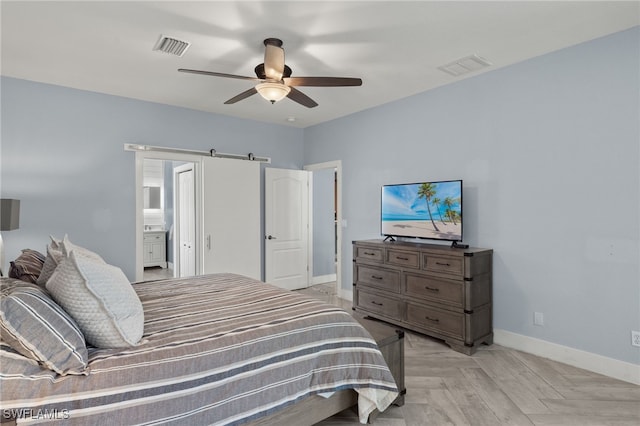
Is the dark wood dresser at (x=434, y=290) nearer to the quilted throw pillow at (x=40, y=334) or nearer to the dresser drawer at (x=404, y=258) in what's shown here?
the dresser drawer at (x=404, y=258)

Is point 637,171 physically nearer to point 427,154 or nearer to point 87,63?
point 427,154

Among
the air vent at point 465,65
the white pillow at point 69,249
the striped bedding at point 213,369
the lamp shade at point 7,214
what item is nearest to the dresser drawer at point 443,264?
the striped bedding at point 213,369

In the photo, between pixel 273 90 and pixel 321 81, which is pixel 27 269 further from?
pixel 321 81

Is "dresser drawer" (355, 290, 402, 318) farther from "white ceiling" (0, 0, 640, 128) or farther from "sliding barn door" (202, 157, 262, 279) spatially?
"white ceiling" (0, 0, 640, 128)

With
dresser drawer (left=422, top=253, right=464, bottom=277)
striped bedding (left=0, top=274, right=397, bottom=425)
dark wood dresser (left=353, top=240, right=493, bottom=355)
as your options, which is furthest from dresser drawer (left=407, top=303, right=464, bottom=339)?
striped bedding (left=0, top=274, right=397, bottom=425)

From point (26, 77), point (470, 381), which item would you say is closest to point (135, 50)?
point (26, 77)

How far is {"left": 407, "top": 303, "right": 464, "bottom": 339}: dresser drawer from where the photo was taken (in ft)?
10.8

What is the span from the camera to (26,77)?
3.65 metres

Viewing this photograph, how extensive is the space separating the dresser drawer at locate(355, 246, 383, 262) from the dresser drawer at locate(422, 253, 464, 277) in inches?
23.8

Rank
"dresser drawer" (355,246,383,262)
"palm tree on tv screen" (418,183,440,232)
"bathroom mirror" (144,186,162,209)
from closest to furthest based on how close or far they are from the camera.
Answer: "palm tree on tv screen" (418,183,440,232)
"dresser drawer" (355,246,383,262)
"bathroom mirror" (144,186,162,209)

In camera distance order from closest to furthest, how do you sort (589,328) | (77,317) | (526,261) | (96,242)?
(77,317)
(589,328)
(526,261)
(96,242)

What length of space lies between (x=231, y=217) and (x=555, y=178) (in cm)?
402

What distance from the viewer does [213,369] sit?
153 cm

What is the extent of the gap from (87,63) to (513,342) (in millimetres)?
4967
